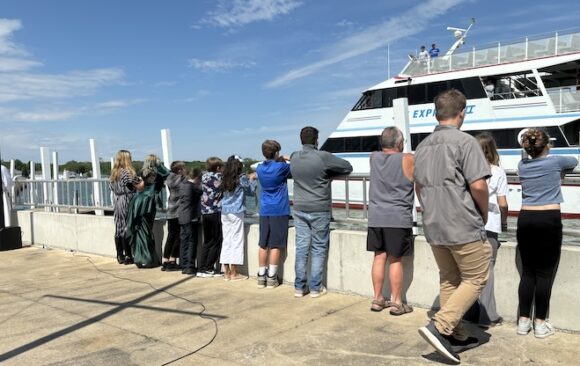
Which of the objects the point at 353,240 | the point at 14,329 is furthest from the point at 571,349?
the point at 14,329

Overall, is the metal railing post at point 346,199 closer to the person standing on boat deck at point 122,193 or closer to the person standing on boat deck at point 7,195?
the person standing on boat deck at point 122,193

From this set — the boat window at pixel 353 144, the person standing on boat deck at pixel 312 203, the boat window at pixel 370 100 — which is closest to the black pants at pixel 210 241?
the person standing on boat deck at pixel 312 203

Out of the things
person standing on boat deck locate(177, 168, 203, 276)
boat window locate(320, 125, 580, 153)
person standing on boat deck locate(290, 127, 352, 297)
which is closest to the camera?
person standing on boat deck locate(290, 127, 352, 297)

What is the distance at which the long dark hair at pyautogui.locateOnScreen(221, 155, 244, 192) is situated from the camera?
6555 mm

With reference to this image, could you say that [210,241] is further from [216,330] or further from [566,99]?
[566,99]

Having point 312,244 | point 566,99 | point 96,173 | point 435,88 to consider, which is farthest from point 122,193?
point 566,99

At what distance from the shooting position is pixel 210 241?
6969 mm

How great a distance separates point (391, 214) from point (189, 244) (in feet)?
11.3

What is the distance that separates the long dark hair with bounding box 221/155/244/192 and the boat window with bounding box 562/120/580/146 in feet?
44.9

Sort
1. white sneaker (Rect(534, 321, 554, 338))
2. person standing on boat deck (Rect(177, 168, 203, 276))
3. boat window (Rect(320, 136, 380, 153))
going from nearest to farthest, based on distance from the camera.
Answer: white sneaker (Rect(534, 321, 554, 338)), person standing on boat deck (Rect(177, 168, 203, 276)), boat window (Rect(320, 136, 380, 153))

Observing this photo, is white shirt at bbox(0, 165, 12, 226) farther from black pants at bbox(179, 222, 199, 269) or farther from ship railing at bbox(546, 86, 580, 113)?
ship railing at bbox(546, 86, 580, 113)

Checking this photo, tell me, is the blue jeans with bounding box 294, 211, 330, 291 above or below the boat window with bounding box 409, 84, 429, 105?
below

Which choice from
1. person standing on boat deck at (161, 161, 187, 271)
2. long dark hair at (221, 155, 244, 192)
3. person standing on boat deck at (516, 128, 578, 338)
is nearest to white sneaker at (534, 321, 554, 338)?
person standing on boat deck at (516, 128, 578, 338)

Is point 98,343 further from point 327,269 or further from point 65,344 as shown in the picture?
point 327,269
